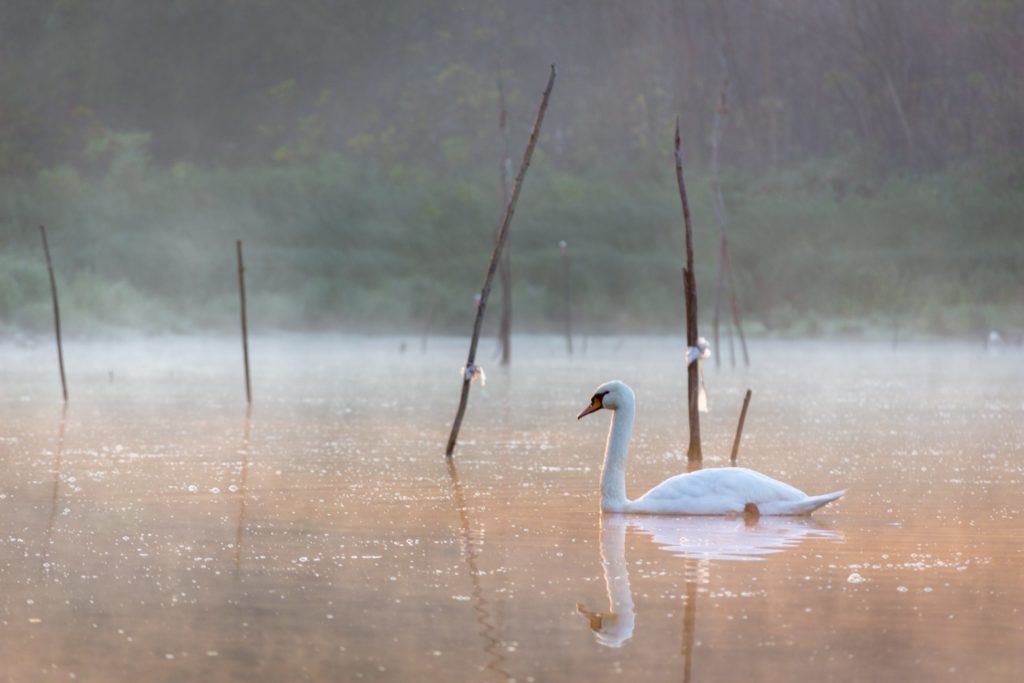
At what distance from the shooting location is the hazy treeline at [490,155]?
5909 centimetres

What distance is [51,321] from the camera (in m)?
45.2

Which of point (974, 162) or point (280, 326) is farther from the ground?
point (974, 162)

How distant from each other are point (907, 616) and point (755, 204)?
6216cm

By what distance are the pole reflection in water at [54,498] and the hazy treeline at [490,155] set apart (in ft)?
93.0

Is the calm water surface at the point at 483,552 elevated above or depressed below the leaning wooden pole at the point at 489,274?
below

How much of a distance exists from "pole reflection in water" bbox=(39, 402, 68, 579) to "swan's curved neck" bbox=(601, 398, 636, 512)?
132 inches

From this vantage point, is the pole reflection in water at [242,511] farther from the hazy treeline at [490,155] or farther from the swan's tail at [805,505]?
the hazy treeline at [490,155]

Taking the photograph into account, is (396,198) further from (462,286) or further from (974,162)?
(974,162)

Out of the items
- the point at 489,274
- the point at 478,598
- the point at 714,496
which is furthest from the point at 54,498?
the point at 478,598

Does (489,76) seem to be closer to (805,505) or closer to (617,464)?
(617,464)

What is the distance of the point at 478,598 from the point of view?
9094mm

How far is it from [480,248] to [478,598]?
56330 millimetres

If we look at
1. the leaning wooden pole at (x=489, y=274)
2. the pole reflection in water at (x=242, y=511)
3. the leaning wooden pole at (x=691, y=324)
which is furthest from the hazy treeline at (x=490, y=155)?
the leaning wooden pole at (x=691, y=324)

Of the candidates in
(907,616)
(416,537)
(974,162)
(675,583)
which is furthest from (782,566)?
(974,162)
